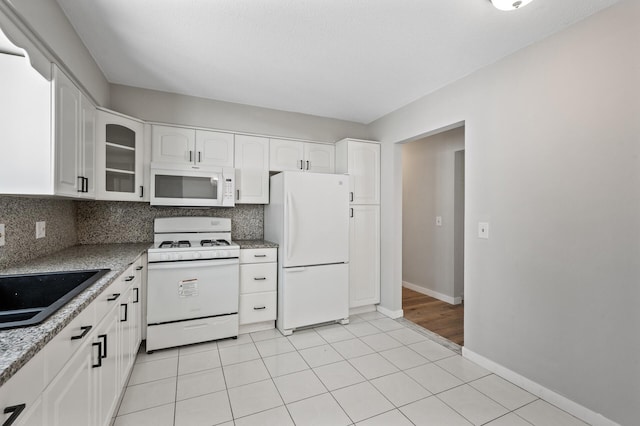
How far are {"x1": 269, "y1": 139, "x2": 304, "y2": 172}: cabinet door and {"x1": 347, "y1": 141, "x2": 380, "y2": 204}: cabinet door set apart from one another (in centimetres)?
60

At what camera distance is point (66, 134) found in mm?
1726

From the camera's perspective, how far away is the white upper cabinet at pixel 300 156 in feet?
11.0

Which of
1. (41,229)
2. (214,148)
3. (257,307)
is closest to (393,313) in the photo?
(257,307)

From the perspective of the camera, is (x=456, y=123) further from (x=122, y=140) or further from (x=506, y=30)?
(x=122, y=140)

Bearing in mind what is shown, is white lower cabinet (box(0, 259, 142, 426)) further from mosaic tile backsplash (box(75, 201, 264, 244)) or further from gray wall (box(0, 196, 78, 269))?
mosaic tile backsplash (box(75, 201, 264, 244))

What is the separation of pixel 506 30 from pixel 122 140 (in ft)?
10.4

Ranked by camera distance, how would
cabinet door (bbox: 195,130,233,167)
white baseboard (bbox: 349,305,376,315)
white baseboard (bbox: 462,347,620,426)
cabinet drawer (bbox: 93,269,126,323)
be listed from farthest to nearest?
white baseboard (bbox: 349,305,376,315) < cabinet door (bbox: 195,130,233,167) < white baseboard (bbox: 462,347,620,426) < cabinet drawer (bbox: 93,269,126,323)

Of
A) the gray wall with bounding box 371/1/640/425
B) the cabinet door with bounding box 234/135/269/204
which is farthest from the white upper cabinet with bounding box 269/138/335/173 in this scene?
the gray wall with bounding box 371/1/640/425

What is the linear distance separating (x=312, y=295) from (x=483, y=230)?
1.77 metres

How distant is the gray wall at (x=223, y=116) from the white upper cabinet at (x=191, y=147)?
0.20 metres

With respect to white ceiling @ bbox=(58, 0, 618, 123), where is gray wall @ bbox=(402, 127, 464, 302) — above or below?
below

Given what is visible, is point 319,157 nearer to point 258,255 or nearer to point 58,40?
point 258,255

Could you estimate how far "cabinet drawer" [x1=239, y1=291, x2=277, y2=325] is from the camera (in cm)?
292

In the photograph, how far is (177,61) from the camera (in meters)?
2.41
